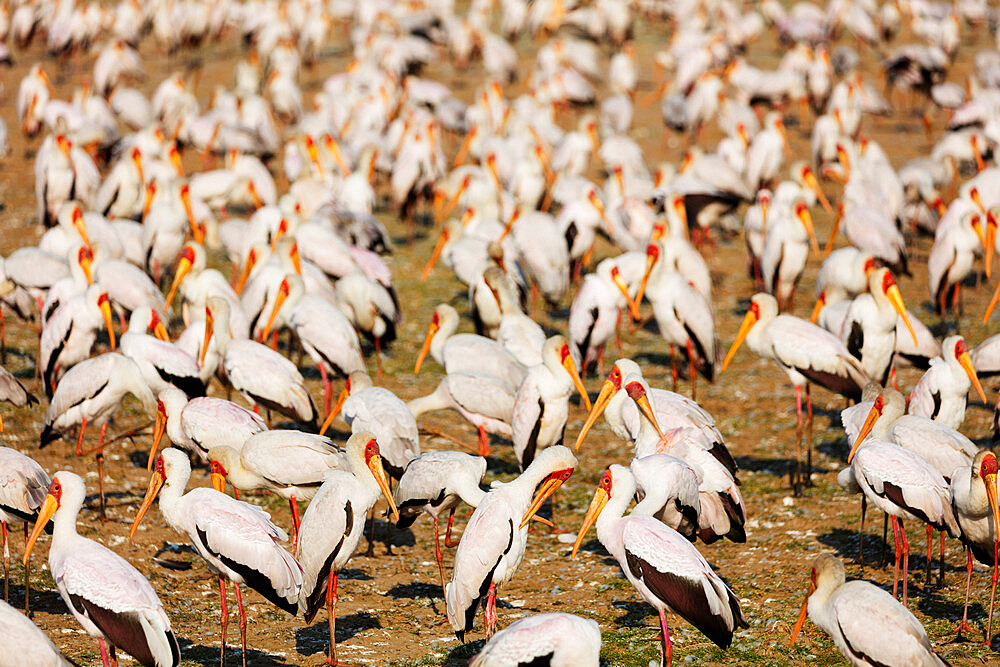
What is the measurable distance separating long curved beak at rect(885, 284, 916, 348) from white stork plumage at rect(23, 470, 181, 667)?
7.84 m

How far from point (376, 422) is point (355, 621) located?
5.80 feet

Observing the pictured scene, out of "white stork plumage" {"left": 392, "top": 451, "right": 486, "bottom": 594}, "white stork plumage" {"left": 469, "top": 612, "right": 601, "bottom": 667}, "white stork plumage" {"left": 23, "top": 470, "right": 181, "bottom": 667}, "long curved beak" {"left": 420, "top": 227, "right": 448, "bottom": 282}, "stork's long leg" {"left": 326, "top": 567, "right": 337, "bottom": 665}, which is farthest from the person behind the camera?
"long curved beak" {"left": 420, "top": 227, "right": 448, "bottom": 282}

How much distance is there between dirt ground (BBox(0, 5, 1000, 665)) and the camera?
7672 mm

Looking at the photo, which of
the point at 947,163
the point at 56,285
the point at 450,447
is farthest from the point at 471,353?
the point at 947,163

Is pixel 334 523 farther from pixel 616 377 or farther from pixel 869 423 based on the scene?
pixel 869 423

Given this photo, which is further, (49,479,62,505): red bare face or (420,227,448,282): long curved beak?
(420,227,448,282): long curved beak

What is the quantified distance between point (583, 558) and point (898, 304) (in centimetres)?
450

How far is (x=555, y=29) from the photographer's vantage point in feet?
103

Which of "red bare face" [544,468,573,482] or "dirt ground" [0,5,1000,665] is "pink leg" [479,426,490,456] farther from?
"red bare face" [544,468,573,482]

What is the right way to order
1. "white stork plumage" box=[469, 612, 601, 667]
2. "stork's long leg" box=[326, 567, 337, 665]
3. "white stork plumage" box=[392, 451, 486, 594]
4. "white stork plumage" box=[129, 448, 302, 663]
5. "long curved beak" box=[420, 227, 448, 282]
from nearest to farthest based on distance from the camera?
"white stork plumage" box=[469, 612, 601, 667] < "white stork plumage" box=[129, 448, 302, 663] < "stork's long leg" box=[326, 567, 337, 665] < "white stork plumage" box=[392, 451, 486, 594] < "long curved beak" box=[420, 227, 448, 282]

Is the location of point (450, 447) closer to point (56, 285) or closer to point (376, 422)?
point (376, 422)

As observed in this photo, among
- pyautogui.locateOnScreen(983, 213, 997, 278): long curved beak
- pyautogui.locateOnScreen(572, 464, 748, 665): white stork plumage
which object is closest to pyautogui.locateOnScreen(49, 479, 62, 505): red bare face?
pyautogui.locateOnScreen(572, 464, 748, 665): white stork plumage

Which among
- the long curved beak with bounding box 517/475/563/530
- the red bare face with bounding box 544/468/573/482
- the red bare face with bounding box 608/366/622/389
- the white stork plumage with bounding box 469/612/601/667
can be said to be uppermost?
the red bare face with bounding box 608/366/622/389

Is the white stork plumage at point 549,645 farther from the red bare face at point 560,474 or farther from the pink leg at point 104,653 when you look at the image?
the pink leg at point 104,653
